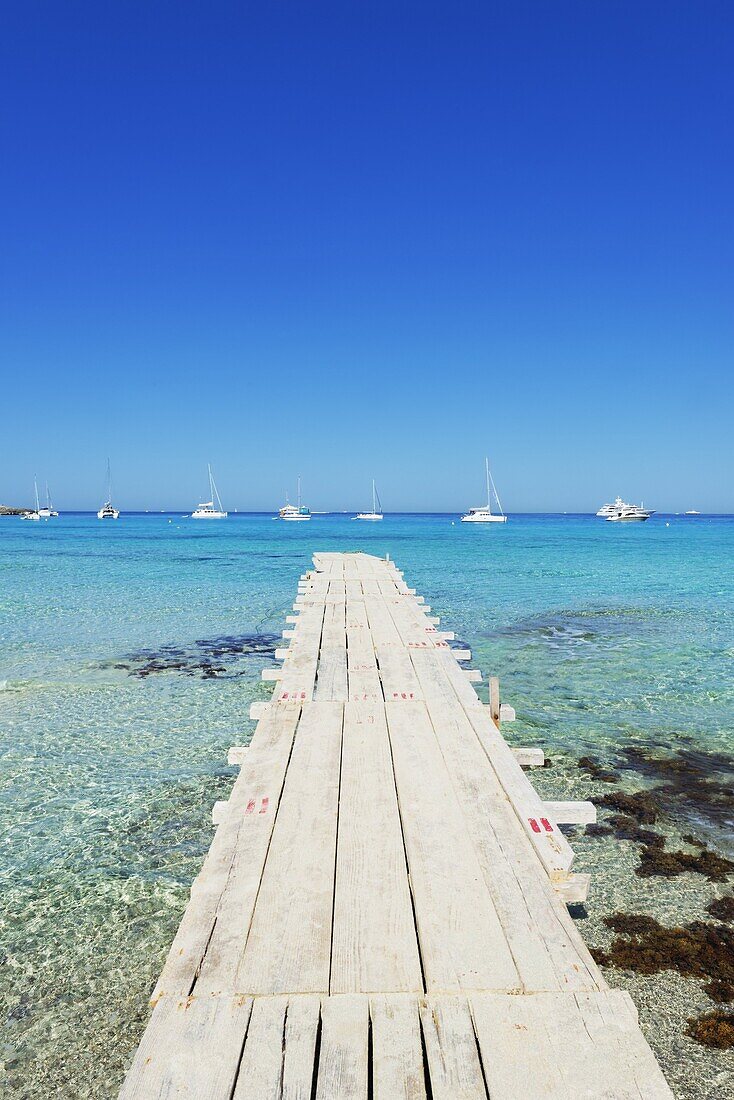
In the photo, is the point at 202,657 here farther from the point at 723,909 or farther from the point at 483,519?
the point at 483,519

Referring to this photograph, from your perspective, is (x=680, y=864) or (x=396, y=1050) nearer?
(x=396, y=1050)

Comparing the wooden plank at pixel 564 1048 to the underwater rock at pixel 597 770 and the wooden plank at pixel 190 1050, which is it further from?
the underwater rock at pixel 597 770

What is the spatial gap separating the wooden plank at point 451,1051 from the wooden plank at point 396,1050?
46 mm

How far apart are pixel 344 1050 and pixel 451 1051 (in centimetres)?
46

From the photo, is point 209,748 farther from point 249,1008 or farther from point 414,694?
point 249,1008

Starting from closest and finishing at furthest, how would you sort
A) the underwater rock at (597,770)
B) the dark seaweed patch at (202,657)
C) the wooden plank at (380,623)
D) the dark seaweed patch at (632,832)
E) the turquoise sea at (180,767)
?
1. the turquoise sea at (180,767)
2. the dark seaweed patch at (632,832)
3. the underwater rock at (597,770)
4. the wooden plank at (380,623)
5. the dark seaweed patch at (202,657)

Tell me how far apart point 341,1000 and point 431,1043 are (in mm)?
482

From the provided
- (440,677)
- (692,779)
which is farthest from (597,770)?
(440,677)

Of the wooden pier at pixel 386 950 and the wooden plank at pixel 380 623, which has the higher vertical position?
the wooden plank at pixel 380 623

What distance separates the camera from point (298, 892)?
408 centimetres

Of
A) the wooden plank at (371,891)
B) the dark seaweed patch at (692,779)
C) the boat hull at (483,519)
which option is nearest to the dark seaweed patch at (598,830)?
the dark seaweed patch at (692,779)

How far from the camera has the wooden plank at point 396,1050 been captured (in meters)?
2.68

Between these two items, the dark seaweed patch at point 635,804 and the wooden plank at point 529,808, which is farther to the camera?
the dark seaweed patch at point 635,804

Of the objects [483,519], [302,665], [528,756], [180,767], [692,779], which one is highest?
[483,519]
